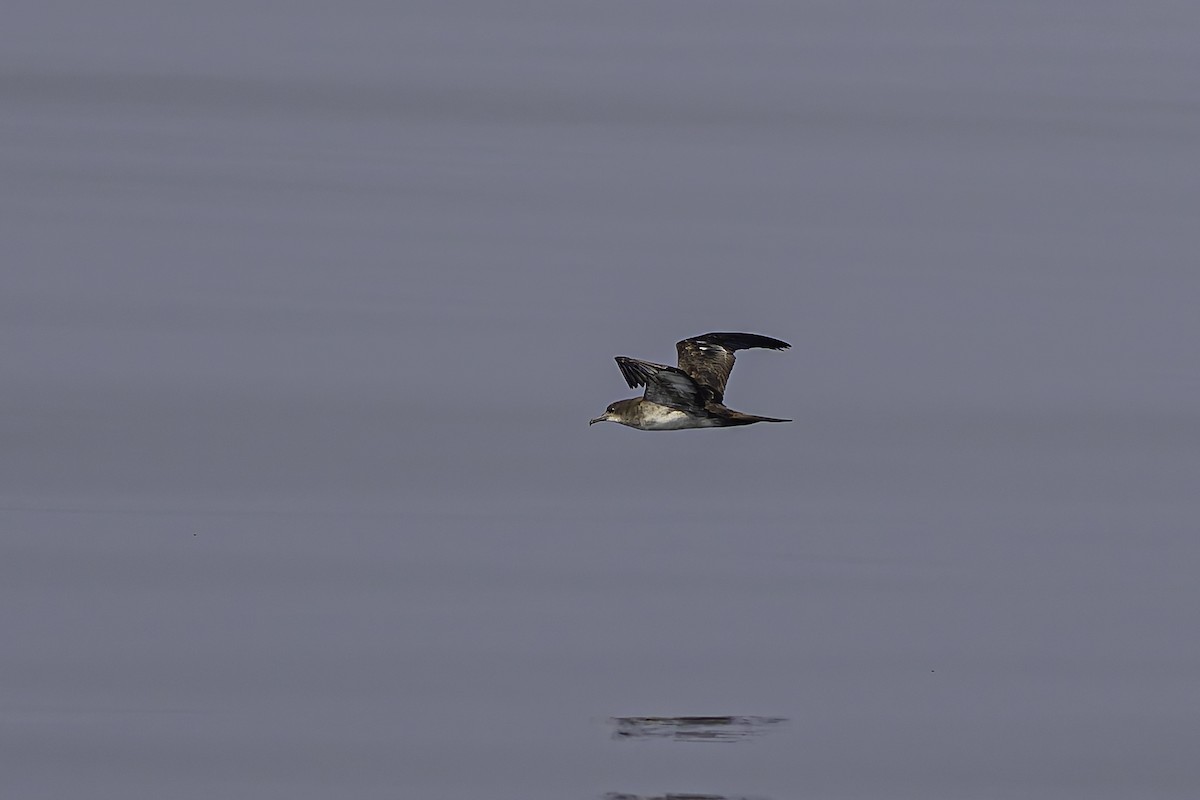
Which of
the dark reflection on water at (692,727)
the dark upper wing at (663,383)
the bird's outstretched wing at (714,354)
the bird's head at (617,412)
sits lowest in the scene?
the dark reflection on water at (692,727)

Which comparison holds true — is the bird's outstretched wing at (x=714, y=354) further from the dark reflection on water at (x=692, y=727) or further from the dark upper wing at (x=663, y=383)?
the dark reflection on water at (x=692, y=727)

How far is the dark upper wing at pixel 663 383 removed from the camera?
17625mm

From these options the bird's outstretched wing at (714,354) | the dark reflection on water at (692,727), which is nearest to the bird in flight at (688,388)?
the bird's outstretched wing at (714,354)

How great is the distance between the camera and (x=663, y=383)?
18266mm

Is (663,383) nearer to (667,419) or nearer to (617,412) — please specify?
(667,419)

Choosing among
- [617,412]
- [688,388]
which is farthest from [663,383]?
[617,412]

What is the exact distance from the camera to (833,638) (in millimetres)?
18906

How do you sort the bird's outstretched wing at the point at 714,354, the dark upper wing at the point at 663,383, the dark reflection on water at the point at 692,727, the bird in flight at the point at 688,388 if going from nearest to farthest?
1. the dark reflection on water at the point at 692,727
2. the dark upper wing at the point at 663,383
3. the bird in flight at the point at 688,388
4. the bird's outstretched wing at the point at 714,354

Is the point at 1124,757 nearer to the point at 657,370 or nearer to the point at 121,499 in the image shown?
the point at 657,370

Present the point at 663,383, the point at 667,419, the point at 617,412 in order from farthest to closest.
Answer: the point at 617,412 < the point at 667,419 < the point at 663,383

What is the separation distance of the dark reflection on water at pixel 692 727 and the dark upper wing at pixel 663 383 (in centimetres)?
250

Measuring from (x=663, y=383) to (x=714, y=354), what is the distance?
1.51 meters

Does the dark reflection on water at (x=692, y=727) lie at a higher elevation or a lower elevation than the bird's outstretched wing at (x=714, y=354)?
lower

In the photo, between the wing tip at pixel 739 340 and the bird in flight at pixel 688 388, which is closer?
→ the bird in flight at pixel 688 388
